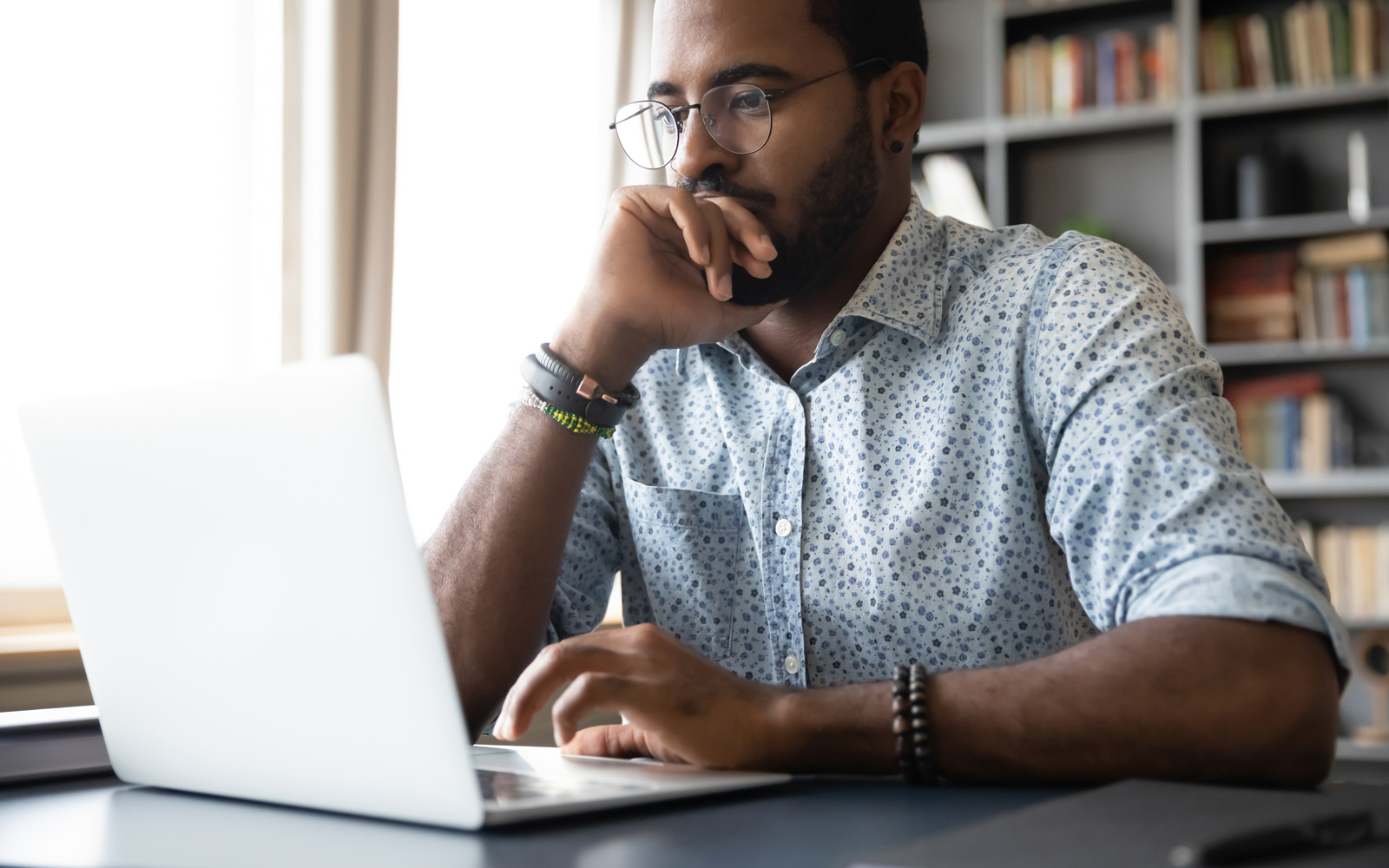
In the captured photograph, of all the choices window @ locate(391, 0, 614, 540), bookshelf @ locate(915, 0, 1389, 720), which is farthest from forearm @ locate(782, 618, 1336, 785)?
bookshelf @ locate(915, 0, 1389, 720)

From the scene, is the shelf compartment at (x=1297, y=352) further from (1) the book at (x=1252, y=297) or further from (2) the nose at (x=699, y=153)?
(2) the nose at (x=699, y=153)

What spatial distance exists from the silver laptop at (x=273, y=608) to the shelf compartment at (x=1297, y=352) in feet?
10.1

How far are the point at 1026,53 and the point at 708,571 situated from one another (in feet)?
9.42

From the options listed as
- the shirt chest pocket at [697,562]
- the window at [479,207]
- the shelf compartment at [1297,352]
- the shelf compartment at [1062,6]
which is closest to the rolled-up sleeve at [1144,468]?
the shirt chest pocket at [697,562]

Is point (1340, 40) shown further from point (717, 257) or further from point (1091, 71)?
point (717, 257)

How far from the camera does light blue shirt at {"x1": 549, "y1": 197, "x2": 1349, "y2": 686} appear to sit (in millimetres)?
896

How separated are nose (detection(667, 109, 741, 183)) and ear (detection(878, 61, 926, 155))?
22cm

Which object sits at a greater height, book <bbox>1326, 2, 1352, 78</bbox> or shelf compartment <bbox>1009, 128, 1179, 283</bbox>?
book <bbox>1326, 2, 1352, 78</bbox>

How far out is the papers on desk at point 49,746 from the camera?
824 millimetres

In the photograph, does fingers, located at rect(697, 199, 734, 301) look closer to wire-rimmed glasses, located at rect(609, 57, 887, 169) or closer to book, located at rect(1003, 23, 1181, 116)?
wire-rimmed glasses, located at rect(609, 57, 887, 169)

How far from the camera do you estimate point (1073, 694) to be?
2.48 feet

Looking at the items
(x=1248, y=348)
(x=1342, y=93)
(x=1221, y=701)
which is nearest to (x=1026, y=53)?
(x=1342, y=93)

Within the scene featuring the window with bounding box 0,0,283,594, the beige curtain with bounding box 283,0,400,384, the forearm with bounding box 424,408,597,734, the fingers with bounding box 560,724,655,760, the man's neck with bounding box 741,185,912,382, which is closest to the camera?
the fingers with bounding box 560,724,655,760

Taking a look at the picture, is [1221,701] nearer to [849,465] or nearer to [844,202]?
[849,465]
